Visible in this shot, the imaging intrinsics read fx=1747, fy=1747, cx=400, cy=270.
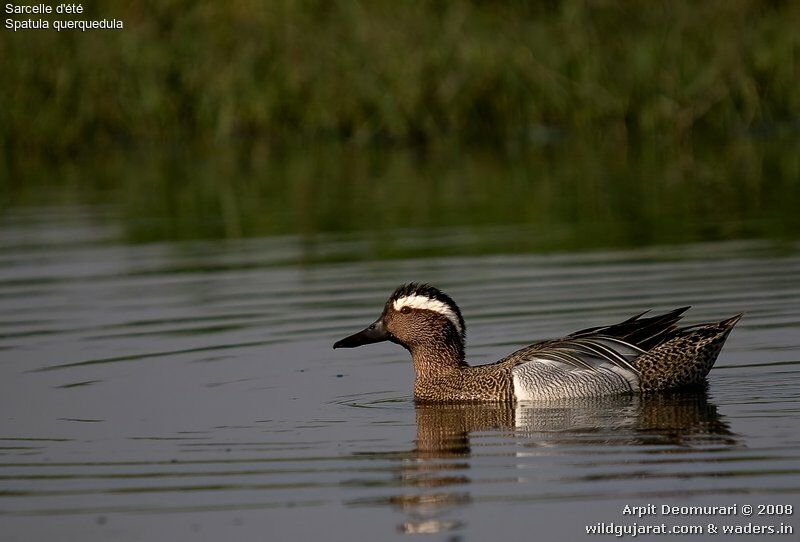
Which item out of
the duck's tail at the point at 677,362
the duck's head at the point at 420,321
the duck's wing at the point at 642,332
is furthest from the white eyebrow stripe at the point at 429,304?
the duck's tail at the point at 677,362

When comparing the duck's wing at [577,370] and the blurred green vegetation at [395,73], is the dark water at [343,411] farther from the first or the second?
the blurred green vegetation at [395,73]

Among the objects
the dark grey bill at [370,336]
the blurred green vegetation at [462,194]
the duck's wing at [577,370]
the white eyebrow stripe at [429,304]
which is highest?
the blurred green vegetation at [462,194]

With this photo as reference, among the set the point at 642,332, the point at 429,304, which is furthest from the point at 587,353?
the point at 429,304

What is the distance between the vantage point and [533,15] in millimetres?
23438

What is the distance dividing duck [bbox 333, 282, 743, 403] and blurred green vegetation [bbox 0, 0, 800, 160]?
12067mm

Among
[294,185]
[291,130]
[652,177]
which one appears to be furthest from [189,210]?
[291,130]

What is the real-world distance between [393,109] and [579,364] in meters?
13.9

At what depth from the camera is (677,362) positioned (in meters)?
8.96

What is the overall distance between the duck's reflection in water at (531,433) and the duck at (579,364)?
0.26ft

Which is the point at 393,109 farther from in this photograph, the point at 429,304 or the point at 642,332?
the point at 642,332

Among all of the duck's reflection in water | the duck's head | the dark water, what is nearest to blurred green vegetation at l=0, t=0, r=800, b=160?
the dark water

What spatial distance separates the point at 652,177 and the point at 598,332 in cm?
946

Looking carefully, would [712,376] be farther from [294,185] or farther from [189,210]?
[294,185]

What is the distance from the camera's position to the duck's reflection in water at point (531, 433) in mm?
6844
